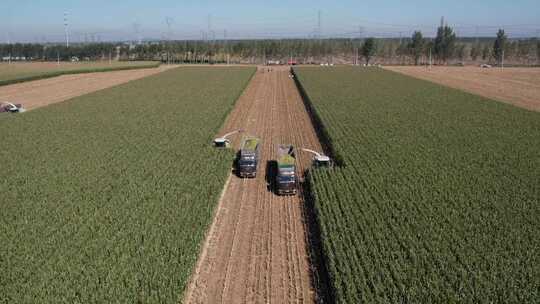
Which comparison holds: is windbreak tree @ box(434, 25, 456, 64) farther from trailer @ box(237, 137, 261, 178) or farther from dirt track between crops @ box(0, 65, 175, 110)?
trailer @ box(237, 137, 261, 178)

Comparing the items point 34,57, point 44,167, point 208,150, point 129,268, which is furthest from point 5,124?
point 34,57

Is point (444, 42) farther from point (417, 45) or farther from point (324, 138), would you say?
point (324, 138)

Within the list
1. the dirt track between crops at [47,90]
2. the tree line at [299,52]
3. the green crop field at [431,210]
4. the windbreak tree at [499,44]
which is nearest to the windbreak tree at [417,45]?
the tree line at [299,52]

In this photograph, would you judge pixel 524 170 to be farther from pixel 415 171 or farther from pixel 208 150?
pixel 208 150

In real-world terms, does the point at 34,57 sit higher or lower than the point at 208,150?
higher

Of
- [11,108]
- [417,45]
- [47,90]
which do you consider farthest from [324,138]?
[417,45]

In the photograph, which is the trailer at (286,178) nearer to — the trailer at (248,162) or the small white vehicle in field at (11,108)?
the trailer at (248,162)

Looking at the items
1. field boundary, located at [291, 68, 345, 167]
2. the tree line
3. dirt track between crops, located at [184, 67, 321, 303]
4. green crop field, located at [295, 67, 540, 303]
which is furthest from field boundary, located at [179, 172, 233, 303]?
the tree line
